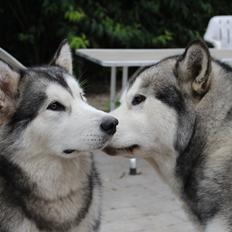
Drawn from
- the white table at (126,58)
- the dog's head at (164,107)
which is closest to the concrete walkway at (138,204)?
the white table at (126,58)

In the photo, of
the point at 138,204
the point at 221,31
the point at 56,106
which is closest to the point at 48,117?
the point at 56,106

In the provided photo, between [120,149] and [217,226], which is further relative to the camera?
[120,149]

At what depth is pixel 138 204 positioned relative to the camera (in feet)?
14.9

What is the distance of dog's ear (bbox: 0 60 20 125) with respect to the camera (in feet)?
9.21

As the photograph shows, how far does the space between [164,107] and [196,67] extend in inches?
10.5

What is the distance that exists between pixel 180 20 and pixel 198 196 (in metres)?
7.08

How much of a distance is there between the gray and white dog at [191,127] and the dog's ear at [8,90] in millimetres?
576

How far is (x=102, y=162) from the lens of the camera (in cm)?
565

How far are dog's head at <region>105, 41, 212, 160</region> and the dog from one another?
14 cm

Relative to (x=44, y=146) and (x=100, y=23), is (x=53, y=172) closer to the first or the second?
(x=44, y=146)

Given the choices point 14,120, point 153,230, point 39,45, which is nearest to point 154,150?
point 14,120

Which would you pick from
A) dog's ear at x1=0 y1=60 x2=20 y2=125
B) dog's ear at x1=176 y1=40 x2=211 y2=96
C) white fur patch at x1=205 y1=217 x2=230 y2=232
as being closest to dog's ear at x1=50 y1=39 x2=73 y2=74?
dog's ear at x1=0 y1=60 x2=20 y2=125

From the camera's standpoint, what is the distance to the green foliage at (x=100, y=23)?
8250 millimetres

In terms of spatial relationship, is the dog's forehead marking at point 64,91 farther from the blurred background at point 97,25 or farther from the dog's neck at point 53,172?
the blurred background at point 97,25
